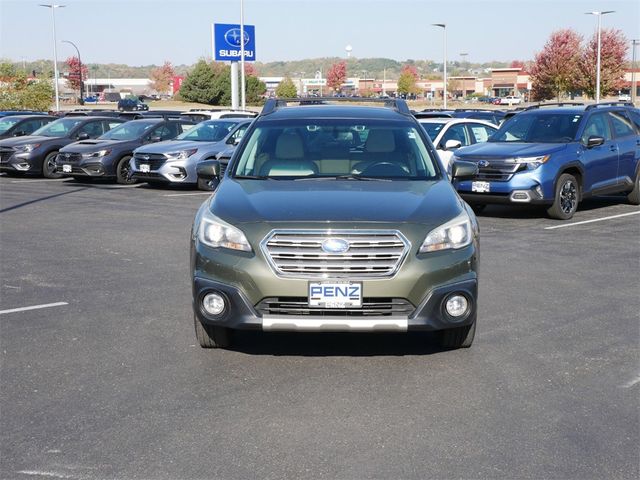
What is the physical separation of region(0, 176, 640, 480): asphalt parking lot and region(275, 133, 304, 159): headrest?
144 centimetres

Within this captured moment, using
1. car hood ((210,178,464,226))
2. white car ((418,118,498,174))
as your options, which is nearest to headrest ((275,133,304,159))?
car hood ((210,178,464,226))

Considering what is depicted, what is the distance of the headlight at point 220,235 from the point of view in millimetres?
5527

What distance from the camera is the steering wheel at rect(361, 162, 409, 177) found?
669 cm

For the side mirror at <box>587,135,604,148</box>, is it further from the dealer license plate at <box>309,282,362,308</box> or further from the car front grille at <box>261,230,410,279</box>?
the dealer license plate at <box>309,282,362,308</box>

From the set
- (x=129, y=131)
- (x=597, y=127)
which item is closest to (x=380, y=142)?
(x=597, y=127)

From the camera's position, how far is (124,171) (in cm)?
1961

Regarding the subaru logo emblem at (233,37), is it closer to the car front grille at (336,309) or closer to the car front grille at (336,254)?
the car front grille at (336,254)

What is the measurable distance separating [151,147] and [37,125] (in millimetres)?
7653

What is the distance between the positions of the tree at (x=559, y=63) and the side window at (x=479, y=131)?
172ft

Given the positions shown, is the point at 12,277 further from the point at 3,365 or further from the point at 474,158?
the point at 474,158

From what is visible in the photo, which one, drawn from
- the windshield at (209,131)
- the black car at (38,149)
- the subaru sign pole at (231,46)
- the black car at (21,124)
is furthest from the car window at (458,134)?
the subaru sign pole at (231,46)

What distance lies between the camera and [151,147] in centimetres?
1841

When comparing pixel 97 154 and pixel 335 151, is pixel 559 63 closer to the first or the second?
pixel 97 154

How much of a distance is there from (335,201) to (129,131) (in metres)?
15.5
